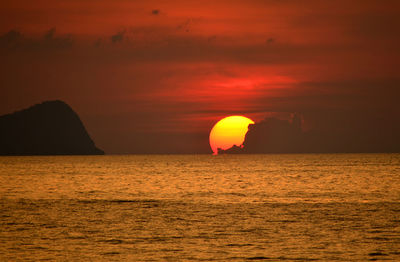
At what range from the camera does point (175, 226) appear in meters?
39.9

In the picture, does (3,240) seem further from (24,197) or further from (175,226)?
(24,197)

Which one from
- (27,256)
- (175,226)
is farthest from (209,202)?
(27,256)

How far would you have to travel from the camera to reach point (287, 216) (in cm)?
4575

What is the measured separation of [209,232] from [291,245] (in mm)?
6896

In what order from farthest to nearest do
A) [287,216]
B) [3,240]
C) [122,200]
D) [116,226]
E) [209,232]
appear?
[122,200], [287,216], [116,226], [209,232], [3,240]

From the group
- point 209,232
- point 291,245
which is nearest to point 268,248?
point 291,245

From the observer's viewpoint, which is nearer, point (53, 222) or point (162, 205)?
point (53, 222)

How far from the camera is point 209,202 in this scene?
6044 cm

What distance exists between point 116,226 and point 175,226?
4.29 meters

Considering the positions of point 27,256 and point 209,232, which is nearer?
point 27,256

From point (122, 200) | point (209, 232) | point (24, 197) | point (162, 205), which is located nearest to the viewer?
point (209, 232)

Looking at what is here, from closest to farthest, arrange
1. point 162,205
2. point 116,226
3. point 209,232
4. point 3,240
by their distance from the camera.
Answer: point 3,240 < point 209,232 < point 116,226 < point 162,205

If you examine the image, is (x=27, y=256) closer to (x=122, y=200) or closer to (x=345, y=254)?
(x=345, y=254)

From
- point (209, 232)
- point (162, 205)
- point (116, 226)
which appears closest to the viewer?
point (209, 232)
